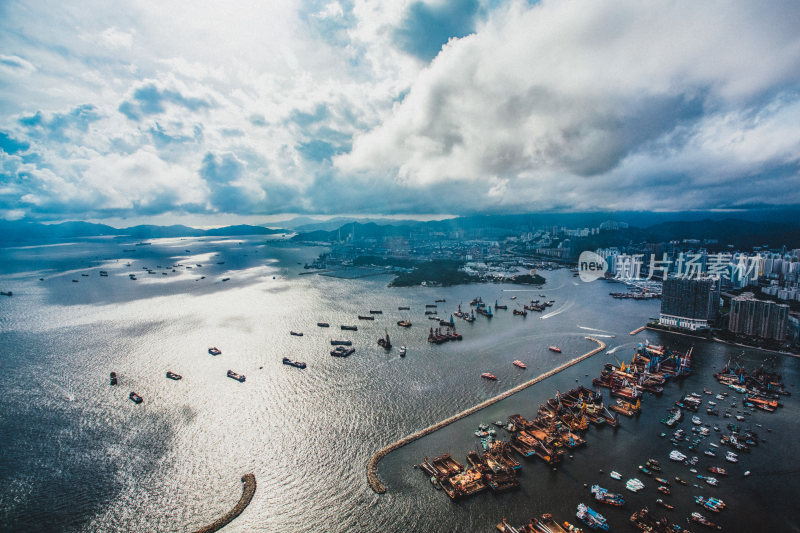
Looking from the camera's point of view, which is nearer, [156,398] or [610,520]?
[610,520]

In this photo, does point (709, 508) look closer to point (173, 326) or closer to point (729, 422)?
point (729, 422)

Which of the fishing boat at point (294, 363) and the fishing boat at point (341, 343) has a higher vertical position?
the fishing boat at point (341, 343)

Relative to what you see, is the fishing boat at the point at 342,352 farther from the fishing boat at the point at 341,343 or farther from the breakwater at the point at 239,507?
the breakwater at the point at 239,507

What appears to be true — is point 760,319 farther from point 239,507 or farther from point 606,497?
point 239,507

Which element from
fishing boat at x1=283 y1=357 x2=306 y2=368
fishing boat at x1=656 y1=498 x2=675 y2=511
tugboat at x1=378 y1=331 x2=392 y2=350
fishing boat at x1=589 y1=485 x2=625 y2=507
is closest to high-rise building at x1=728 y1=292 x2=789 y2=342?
fishing boat at x1=656 y1=498 x2=675 y2=511

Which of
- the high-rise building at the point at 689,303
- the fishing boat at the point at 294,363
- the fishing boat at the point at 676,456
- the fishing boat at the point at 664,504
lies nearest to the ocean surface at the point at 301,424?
the fishing boat at the point at 664,504

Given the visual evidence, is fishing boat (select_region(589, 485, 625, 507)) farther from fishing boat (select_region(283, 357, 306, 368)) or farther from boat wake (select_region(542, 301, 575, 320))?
boat wake (select_region(542, 301, 575, 320))

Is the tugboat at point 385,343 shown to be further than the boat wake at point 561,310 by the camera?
No

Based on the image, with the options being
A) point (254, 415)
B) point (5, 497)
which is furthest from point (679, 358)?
point (5, 497)
